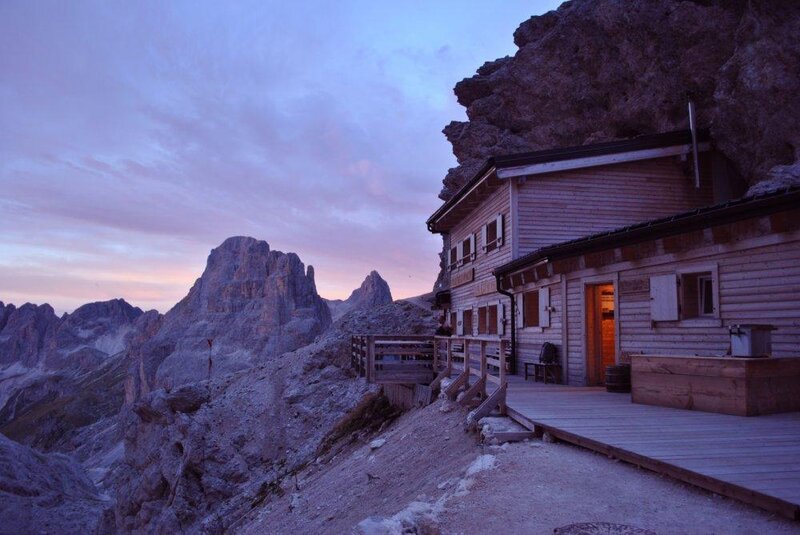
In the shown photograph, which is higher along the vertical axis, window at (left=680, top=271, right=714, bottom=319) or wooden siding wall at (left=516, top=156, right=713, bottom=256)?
wooden siding wall at (left=516, top=156, right=713, bottom=256)

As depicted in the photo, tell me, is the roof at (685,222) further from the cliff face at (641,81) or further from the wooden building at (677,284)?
the cliff face at (641,81)

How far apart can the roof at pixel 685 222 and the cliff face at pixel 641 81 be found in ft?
39.6

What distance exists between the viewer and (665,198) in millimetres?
21453

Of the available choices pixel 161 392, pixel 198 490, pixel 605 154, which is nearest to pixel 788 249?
pixel 605 154

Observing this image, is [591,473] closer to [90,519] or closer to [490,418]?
[490,418]

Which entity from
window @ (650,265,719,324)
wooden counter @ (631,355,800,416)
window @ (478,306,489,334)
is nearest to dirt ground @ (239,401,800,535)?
wooden counter @ (631,355,800,416)

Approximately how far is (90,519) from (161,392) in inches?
455

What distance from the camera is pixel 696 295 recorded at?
12.4m

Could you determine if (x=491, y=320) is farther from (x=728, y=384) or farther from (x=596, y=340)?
(x=728, y=384)

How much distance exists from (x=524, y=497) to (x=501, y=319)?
14.6m

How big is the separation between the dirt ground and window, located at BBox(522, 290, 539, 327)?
7.77 metres

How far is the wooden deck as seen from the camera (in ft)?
18.2

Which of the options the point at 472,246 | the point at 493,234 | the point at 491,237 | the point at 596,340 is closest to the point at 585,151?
the point at 493,234

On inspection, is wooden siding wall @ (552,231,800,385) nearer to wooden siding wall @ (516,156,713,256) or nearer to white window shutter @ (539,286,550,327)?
white window shutter @ (539,286,550,327)
